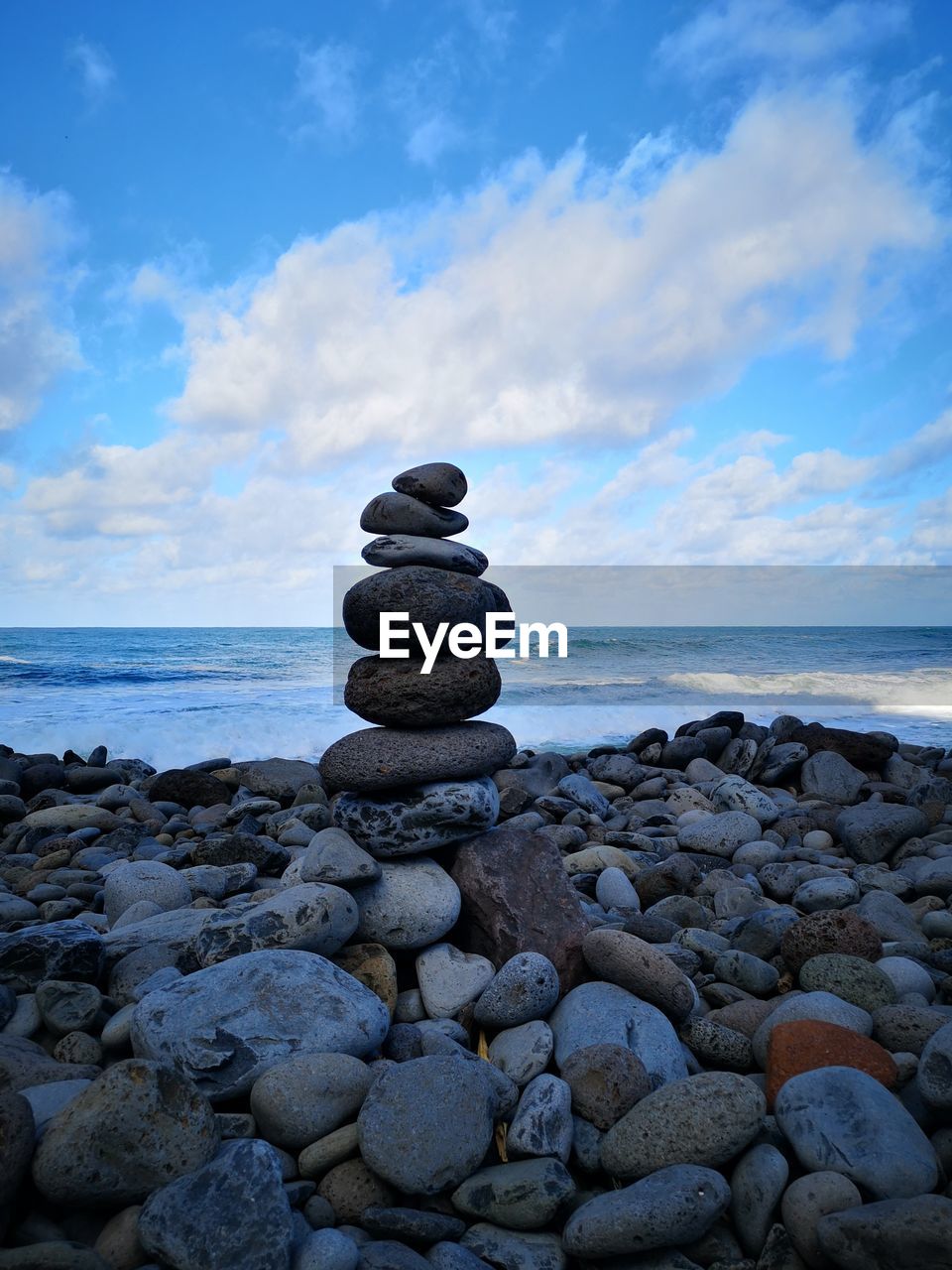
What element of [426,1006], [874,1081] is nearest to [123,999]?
[426,1006]

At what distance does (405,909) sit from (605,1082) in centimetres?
149

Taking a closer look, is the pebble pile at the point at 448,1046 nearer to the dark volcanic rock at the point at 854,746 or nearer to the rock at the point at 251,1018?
the rock at the point at 251,1018

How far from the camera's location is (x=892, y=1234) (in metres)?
2.73

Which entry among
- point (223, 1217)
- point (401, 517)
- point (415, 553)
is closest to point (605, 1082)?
point (223, 1217)

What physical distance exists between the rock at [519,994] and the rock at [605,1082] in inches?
17.7

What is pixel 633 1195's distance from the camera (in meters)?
2.98

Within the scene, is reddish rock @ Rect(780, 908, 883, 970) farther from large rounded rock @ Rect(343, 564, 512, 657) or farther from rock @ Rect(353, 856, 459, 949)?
large rounded rock @ Rect(343, 564, 512, 657)

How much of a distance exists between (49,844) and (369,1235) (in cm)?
603

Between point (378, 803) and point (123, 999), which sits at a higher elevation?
point (378, 803)

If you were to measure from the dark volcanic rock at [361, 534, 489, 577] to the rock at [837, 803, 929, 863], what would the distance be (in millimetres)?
4859

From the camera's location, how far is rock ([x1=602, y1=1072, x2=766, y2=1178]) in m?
3.28

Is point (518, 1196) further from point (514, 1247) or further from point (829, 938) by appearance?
point (829, 938)

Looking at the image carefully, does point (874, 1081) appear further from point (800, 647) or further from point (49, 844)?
point (800, 647)

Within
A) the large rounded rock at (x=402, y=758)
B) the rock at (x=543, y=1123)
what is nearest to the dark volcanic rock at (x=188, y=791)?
the large rounded rock at (x=402, y=758)
